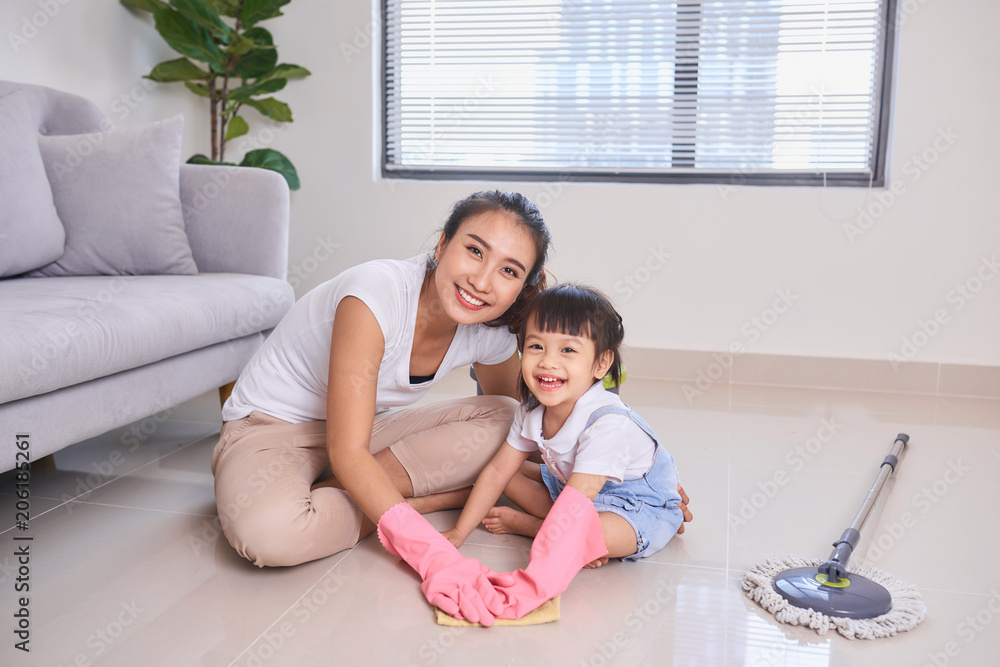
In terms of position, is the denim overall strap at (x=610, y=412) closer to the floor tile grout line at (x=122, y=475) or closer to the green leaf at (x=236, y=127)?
the floor tile grout line at (x=122, y=475)

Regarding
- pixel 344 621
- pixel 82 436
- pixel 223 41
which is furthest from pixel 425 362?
pixel 223 41

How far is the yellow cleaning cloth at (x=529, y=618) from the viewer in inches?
43.4

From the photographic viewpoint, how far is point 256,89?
2770 mm

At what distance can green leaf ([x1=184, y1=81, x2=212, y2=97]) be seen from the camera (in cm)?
286

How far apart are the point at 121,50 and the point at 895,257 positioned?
272cm

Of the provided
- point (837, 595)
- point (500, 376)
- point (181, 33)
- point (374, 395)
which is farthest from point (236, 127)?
point (837, 595)

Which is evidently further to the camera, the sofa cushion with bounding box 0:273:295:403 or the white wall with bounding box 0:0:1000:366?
the white wall with bounding box 0:0:1000:366

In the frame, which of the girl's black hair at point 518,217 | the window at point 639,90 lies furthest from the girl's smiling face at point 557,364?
the window at point 639,90

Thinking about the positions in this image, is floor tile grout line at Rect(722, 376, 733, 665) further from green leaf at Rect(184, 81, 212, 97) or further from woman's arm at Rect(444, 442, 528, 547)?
green leaf at Rect(184, 81, 212, 97)

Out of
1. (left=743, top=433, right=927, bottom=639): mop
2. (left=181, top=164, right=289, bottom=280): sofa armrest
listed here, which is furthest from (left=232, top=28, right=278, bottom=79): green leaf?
(left=743, top=433, right=927, bottom=639): mop

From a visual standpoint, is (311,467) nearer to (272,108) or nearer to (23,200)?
(23,200)

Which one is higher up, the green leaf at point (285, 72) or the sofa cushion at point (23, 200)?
the green leaf at point (285, 72)

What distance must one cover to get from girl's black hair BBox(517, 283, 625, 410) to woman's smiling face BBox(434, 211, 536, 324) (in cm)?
6

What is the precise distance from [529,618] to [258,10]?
93.5 inches
